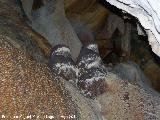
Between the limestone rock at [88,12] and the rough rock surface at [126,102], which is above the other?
the limestone rock at [88,12]

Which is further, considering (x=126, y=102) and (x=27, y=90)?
(x=126, y=102)

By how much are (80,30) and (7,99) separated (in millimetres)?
2259

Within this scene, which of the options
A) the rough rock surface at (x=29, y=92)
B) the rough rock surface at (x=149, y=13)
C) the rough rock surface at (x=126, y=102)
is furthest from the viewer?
the rough rock surface at (x=126, y=102)

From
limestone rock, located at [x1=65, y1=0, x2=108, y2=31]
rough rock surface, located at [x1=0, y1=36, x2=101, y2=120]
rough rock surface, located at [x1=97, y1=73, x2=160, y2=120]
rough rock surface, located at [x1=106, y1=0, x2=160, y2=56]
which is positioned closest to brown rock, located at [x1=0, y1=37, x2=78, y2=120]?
rough rock surface, located at [x1=0, y1=36, x2=101, y2=120]

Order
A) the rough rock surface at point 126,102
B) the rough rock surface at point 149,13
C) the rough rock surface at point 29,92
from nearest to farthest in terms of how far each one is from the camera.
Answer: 1. the rough rock surface at point 149,13
2. the rough rock surface at point 29,92
3. the rough rock surface at point 126,102

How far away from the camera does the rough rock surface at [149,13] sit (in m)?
1.67

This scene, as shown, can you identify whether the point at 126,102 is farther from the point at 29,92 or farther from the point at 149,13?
the point at 149,13

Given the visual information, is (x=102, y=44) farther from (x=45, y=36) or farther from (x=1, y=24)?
(x=1, y=24)

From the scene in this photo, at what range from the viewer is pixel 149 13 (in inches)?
71.6

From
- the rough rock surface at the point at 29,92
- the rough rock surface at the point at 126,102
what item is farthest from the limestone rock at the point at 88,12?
the rough rock surface at the point at 29,92

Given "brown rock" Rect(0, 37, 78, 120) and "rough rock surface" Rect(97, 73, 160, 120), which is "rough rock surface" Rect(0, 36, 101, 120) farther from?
A: "rough rock surface" Rect(97, 73, 160, 120)

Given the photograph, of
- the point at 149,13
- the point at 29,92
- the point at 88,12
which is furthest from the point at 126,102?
the point at 88,12

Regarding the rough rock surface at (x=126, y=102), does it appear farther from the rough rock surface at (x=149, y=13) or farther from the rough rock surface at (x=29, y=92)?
the rough rock surface at (x=149, y=13)

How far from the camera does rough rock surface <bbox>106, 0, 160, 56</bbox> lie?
1.67 metres
